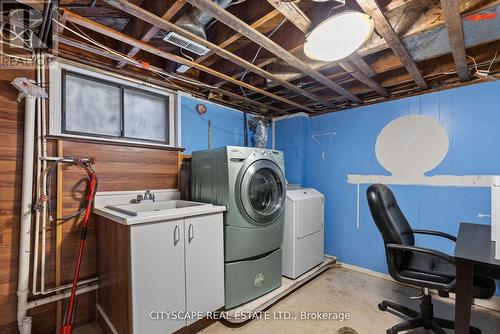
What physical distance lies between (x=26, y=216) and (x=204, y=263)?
1.36 metres

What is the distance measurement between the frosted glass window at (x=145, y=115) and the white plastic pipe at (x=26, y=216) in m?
0.73

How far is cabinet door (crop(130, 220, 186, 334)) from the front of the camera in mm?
1459

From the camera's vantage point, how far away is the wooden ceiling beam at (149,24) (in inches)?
54.5

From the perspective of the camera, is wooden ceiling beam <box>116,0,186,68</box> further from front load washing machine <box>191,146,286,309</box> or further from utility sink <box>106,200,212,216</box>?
utility sink <box>106,200,212,216</box>

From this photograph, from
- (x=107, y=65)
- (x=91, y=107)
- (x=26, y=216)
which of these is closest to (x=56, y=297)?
(x=26, y=216)

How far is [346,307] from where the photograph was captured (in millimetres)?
2145

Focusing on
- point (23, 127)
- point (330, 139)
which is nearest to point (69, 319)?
point (23, 127)

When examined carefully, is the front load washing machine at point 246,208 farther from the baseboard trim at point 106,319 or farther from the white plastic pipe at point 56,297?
the white plastic pipe at point 56,297

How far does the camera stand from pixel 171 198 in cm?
246

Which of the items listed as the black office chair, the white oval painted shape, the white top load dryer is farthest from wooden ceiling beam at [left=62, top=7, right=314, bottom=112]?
the white oval painted shape

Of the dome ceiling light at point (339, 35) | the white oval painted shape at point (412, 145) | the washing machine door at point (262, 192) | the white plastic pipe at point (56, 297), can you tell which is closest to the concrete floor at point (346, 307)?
the white plastic pipe at point (56, 297)

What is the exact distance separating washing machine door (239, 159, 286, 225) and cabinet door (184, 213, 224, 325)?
306 mm

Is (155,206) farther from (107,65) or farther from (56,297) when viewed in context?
(107,65)

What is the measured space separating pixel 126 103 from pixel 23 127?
0.84 metres
